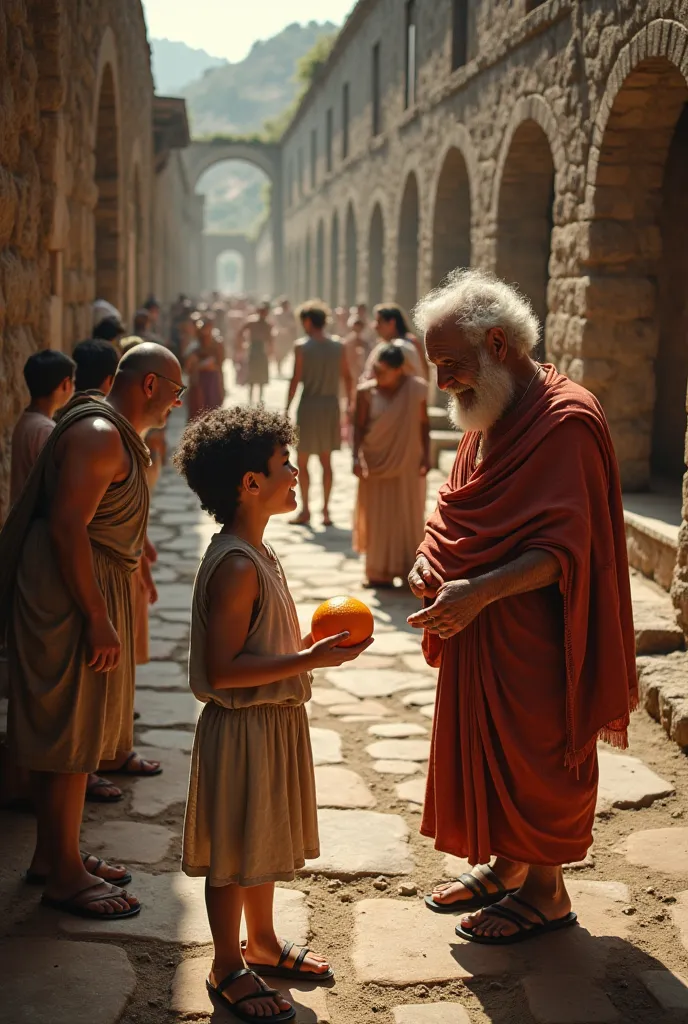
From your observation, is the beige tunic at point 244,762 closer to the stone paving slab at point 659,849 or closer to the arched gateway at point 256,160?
the stone paving slab at point 659,849

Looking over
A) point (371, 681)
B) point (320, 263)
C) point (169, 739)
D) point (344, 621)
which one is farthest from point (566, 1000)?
point (320, 263)

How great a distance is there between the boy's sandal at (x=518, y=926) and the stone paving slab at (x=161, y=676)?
8.13 ft

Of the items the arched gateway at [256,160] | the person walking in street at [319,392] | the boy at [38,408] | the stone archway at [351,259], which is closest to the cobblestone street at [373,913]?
the boy at [38,408]

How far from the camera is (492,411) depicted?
3266 millimetres

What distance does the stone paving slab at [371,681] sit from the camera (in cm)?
564

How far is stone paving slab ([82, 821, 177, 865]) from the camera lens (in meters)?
3.78

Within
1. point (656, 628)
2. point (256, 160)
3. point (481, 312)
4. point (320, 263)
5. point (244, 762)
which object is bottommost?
point (656, 628)

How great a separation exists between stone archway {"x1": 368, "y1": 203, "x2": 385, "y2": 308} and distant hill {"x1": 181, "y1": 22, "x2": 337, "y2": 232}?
117 meters

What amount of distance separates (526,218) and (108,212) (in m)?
4.09

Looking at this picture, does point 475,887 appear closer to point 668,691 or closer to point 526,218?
point 668,691

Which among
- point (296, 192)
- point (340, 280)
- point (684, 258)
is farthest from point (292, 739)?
point (296, 192)

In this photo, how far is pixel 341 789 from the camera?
14.5 feet

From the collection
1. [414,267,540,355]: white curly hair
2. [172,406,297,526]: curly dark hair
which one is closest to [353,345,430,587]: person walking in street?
[414,267,540,355]: white curly hair

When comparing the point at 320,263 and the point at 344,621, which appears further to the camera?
the point at 320,263
